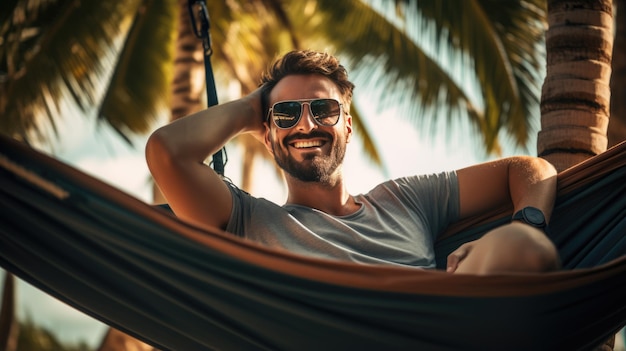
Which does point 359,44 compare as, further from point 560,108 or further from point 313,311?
point 313,311

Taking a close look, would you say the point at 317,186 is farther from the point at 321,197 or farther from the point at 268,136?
the point at 268,136

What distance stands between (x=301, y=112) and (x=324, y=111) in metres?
0.07

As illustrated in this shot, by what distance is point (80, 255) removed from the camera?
179cm

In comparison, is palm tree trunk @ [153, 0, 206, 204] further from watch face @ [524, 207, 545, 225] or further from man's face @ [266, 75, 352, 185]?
watch face @ [524, 207, 545, 225]

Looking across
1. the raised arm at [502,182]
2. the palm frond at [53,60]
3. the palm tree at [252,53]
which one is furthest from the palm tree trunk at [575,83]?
the palm frond at [53,60]

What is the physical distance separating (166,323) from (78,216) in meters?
0.30

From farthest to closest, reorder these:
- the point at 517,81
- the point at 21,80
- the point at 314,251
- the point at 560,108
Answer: the point at 21,80, the point at 517,81, the point at 560,108, the point at 314,251

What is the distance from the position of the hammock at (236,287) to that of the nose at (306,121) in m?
0.82

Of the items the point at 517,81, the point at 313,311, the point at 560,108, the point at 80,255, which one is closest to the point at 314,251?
the point at 313,311

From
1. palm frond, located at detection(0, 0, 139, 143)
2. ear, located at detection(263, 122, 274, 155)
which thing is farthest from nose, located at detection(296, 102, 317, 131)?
palm frond, located at detection(0, 0, 139, 143)

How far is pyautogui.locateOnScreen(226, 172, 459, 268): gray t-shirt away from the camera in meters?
2.31

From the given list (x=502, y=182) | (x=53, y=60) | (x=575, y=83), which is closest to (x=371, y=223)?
(x=502, y=182)

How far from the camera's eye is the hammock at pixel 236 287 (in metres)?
1.70

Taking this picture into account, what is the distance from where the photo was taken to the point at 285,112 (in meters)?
2.50
